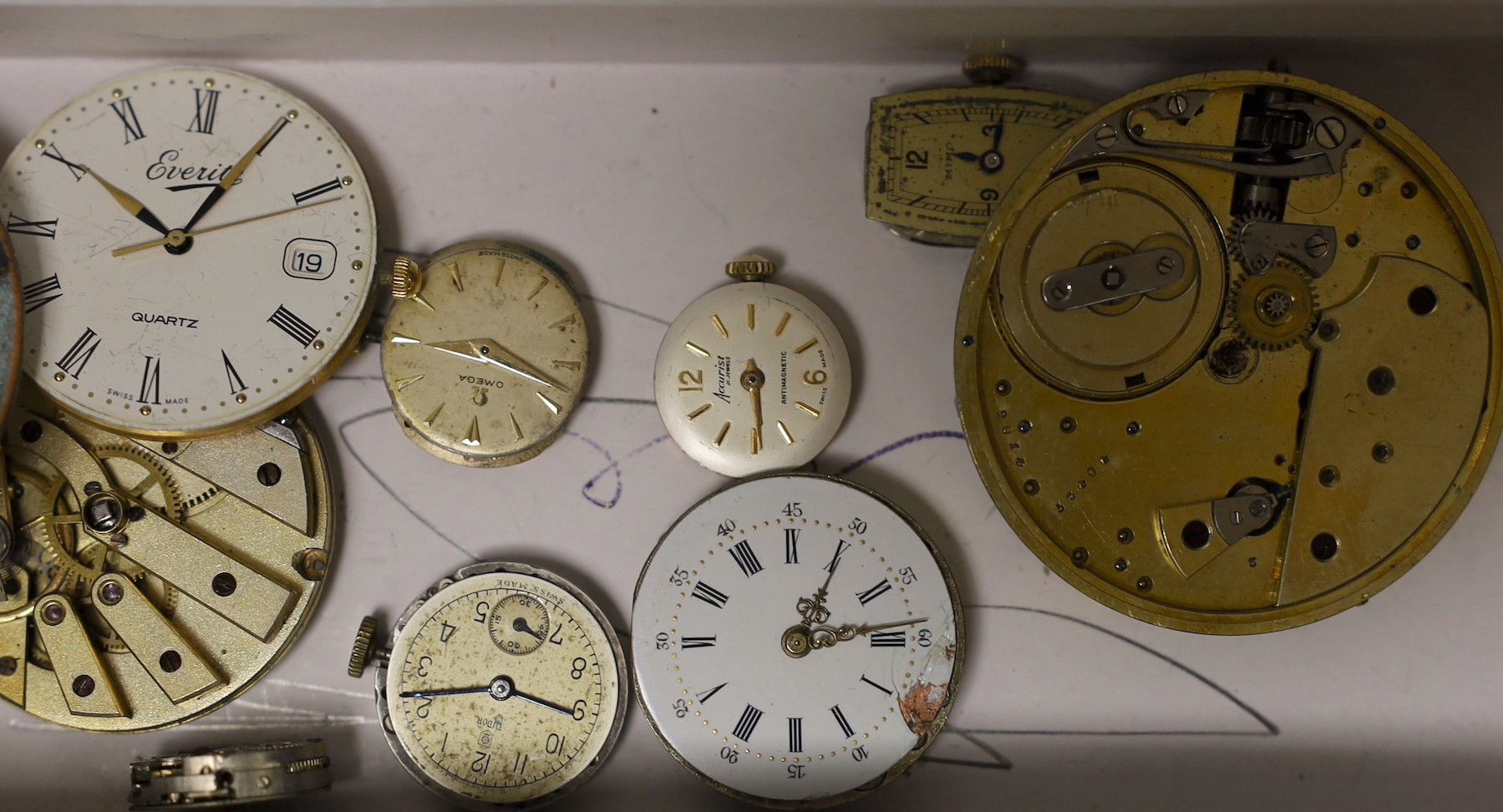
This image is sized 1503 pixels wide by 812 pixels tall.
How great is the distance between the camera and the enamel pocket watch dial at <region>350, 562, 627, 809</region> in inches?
58.3

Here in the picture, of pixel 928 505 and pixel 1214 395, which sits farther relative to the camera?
pixel 928 505

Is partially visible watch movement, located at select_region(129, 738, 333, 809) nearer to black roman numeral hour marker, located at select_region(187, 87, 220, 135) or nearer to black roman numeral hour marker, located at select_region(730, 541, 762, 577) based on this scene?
black roman numeral hour marker, located at select_region(730, 541, 762, 577)

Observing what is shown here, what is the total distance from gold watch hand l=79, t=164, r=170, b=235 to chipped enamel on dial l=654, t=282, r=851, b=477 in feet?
2.63

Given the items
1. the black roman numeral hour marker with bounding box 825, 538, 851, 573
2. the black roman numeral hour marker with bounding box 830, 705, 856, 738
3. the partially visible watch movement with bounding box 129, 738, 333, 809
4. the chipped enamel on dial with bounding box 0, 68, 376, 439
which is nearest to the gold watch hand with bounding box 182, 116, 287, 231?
the chipped enamel on dial with bounding box 0, 68, 376, 439

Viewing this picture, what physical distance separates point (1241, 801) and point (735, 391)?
1.03m

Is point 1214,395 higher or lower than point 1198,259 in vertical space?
lower

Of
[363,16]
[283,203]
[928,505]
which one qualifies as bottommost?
[928,505]

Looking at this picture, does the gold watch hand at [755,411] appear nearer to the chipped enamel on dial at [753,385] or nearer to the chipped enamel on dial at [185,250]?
the chipped enamel on dial at [753,385]

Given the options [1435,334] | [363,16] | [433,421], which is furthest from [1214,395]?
[363,16]

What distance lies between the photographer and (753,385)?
1460 mm

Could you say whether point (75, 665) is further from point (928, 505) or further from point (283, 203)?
point (928, 505)

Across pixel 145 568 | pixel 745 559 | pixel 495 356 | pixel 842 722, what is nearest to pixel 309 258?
pixel 495 356

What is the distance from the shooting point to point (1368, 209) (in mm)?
A: 1372

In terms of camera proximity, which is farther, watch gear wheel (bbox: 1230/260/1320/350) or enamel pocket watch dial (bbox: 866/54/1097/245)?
enamel pocket watch dial (bbox: 866/54/1097/245)
